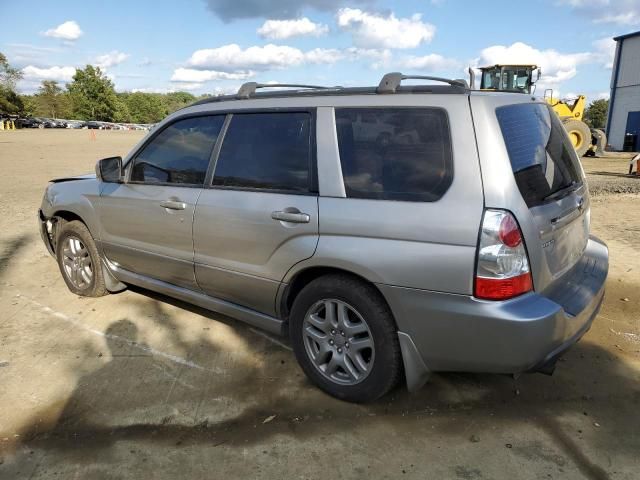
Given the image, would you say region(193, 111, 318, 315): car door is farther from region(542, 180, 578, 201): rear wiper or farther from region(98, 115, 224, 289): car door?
region(542, 180, 578, 201): rear wiper

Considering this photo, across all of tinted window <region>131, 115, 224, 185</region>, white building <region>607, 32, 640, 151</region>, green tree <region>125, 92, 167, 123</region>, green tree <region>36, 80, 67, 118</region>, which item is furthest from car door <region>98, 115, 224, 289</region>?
green tree <region>125, 92, 167, 123</region>

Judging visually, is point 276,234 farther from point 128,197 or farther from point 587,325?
point 587,325

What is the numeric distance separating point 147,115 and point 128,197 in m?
135

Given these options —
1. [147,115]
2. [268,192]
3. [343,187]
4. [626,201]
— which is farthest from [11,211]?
[147,115]

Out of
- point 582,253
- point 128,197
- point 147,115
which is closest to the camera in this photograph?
point 582,253

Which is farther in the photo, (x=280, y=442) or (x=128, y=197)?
(x=128, y=197)

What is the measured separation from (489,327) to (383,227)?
720 millimetres

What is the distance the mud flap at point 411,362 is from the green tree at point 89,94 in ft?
317

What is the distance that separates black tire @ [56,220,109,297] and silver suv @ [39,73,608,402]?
959 mm

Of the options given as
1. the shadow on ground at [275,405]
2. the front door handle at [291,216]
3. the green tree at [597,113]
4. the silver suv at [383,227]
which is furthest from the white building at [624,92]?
the green tree at [597,113]

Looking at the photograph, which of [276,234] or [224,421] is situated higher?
[276,234]

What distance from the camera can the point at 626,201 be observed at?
9.46 metres

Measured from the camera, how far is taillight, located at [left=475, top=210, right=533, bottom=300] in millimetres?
2412

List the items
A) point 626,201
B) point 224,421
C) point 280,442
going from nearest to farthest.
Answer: point 280,442
point 224,421
point 626,201
